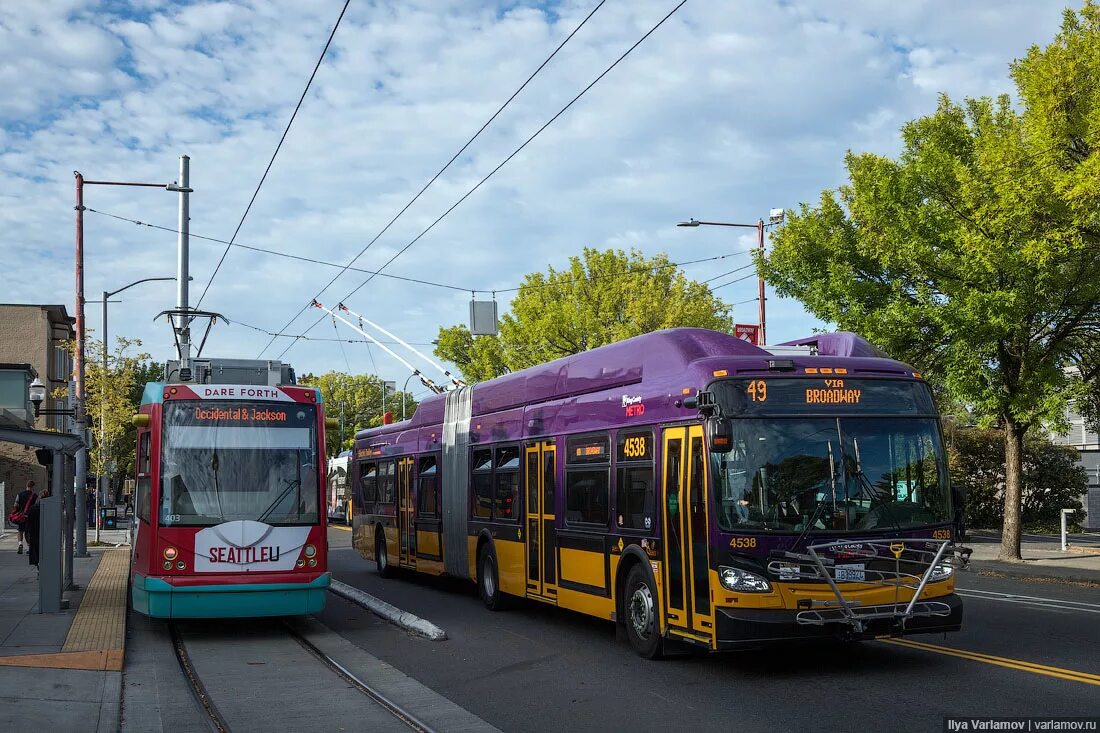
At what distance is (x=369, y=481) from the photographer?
2356cm

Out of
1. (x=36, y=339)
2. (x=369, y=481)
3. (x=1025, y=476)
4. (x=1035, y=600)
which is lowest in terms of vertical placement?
(x=1035, y=600)

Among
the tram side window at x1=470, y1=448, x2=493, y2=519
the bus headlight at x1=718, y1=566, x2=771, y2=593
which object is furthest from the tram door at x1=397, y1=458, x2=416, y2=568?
the bus headlight at x1=718, y1=566, x2=771, y2=593

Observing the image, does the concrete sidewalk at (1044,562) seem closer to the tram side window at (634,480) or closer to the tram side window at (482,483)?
the tram side window at (482,483)

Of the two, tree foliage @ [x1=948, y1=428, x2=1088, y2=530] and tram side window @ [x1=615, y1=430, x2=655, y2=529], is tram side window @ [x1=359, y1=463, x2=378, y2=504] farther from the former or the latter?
tree foliage @ [x1=948, y1=428, x2=1088, y2=530]

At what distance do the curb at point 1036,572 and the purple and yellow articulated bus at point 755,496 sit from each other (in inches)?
439

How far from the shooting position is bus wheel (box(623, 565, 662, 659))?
35.7 feet

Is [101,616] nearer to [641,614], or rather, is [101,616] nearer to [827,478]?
[641,614]

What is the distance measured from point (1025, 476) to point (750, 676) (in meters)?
28.9

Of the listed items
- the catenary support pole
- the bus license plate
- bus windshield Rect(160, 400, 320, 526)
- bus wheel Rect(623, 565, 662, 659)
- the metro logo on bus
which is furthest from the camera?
the catenary support pole

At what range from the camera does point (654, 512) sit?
35.9 feet

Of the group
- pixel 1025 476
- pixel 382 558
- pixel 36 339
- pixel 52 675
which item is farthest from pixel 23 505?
pixel 36 339

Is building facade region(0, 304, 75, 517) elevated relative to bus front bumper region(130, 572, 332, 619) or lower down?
elevated

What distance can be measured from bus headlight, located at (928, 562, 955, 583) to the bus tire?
7.13m

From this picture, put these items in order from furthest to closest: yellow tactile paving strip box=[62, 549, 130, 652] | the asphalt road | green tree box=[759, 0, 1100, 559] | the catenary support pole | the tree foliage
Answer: the tree foliage
the catenary support pole
green tree box=[759, 0, 1100, 559]
yellow tactile paving strip box=[62, 549, 130, 652]
the asphalt road
